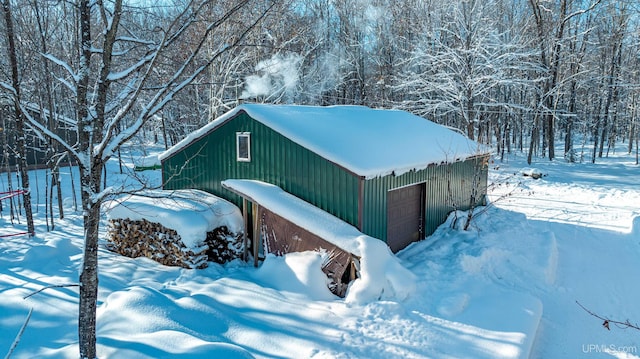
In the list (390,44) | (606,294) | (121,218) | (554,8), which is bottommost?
(606,294)

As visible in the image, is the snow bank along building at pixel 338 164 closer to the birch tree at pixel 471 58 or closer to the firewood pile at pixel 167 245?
the firewood pile at pixel 167 245

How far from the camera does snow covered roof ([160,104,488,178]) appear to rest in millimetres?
7520

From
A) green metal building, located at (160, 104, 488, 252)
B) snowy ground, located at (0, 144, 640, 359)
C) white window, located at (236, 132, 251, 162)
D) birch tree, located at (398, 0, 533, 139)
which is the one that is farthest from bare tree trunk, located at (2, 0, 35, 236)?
birch tree, located at (398, 0, 533, 139)

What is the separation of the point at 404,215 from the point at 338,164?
105 inches

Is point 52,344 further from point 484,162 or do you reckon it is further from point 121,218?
point 484,162

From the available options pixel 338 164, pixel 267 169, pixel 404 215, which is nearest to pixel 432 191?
pixel 404 215

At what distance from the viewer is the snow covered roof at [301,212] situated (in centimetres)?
671

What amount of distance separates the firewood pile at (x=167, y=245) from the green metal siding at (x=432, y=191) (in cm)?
292

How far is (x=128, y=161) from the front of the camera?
26.2 m

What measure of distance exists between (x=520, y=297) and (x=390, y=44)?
19.0m

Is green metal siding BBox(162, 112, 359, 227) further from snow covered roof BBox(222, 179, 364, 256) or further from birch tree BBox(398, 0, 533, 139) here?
birch tree BBox(398, 0, 533, 139)

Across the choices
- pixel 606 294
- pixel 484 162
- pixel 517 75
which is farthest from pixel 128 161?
pixel 606 294

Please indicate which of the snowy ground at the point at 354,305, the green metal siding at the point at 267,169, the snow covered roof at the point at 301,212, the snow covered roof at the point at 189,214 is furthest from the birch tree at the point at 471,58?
the snow covered roof at the point at 189,214

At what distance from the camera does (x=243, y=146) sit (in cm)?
877
